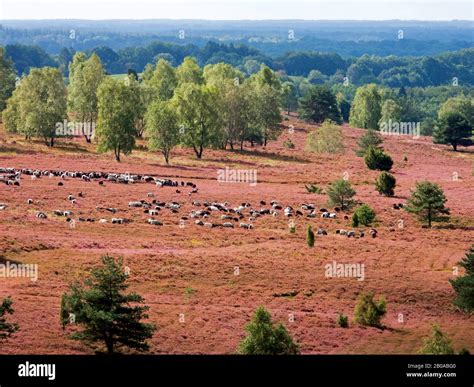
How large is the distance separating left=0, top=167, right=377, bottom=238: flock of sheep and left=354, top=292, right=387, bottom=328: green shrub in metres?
27.2

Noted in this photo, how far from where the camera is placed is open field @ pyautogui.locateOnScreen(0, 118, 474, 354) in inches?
1889

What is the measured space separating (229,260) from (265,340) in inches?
1018

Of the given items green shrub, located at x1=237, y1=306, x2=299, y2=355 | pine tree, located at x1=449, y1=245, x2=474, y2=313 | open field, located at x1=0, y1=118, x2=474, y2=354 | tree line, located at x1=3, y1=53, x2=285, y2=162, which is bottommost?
open field, located at x1=0, y1=118, x2=474, y2=354

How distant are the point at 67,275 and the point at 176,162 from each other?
208ft

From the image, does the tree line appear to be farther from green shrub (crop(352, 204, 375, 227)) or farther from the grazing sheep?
green shrub (crop(352, 204, 375, 227))

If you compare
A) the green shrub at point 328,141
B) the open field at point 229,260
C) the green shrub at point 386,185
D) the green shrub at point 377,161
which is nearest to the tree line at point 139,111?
the green shrub at point 328,141

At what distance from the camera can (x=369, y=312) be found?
50562 millimetres

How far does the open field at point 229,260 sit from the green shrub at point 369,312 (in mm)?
698

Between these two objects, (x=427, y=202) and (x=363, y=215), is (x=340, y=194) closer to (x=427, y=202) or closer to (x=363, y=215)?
(x=363, y=215)

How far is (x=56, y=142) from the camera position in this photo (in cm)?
12769

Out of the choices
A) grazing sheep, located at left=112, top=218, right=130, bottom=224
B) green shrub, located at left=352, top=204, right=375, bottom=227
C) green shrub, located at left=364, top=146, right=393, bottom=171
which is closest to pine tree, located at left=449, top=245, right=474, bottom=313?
green shrub, located at left=352, top=204, right=375, bottom=227

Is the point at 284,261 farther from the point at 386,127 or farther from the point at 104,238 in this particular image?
the point at 386,127

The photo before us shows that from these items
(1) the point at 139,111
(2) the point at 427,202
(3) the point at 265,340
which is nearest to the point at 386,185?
(2) the point at 427,202
